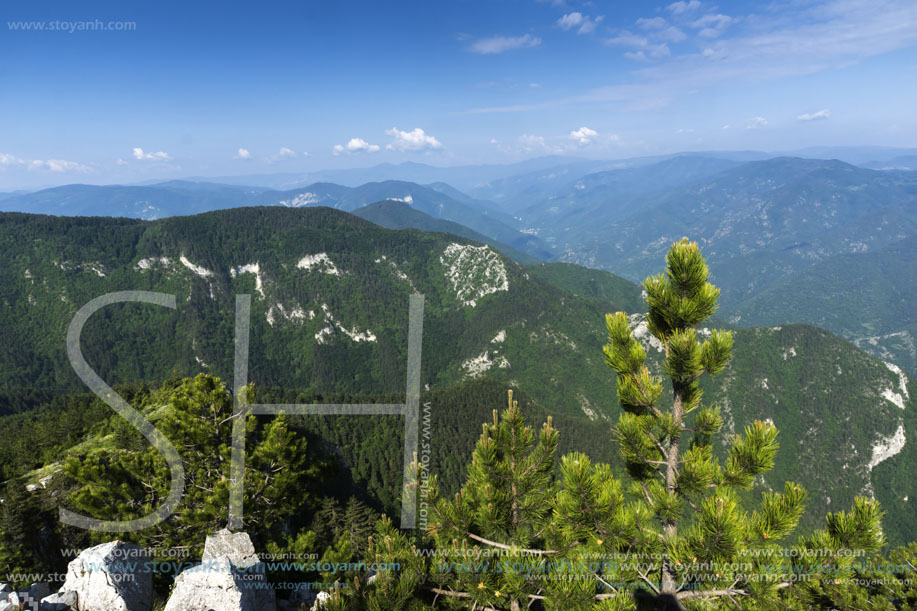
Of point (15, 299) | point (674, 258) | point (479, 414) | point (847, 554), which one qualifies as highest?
point (674, 258)

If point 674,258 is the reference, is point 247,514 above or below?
below

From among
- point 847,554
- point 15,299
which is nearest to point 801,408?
point 847,554

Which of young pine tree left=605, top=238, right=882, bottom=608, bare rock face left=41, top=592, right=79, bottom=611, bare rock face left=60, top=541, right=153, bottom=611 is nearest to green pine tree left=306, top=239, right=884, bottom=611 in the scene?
young pine tree left=605, top=238, right=882, bottom=608

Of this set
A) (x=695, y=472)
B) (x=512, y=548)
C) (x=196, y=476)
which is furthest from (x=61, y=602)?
(x=695, y=472)

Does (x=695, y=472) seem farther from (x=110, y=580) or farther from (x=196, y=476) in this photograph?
(x=196, y=476)

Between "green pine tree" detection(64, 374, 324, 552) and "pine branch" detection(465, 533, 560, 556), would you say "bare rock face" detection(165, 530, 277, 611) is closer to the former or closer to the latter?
"green pine tree" detection(64, 374, 324, 552)

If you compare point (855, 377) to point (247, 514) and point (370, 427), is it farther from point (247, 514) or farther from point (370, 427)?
point (247, 514)

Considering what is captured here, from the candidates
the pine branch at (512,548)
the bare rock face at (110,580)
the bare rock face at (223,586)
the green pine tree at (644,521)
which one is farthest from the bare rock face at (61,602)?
Answer: the pine branch at (512,548)
